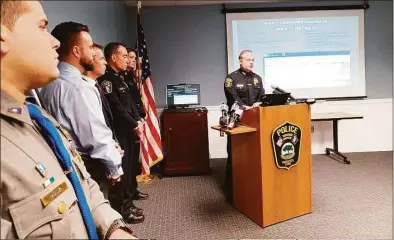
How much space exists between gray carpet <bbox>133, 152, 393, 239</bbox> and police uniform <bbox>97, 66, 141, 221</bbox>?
345 mm

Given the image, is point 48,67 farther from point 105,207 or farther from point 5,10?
point 105,207

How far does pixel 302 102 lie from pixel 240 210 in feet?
3.63

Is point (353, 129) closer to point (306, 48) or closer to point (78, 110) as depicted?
point (306, 48)

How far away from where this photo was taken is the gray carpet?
262 centimetres

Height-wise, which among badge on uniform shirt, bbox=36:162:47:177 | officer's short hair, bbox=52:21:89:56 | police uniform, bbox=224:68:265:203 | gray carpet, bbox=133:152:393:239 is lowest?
gray carpet, bbox=133:152:393:239

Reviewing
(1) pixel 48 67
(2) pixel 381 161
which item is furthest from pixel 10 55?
(2) pixel 381 161

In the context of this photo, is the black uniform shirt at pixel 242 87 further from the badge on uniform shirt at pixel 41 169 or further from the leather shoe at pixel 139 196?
the badge on uniform shirt at pixel 41 169

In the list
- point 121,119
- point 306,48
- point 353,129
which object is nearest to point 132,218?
point 121,119

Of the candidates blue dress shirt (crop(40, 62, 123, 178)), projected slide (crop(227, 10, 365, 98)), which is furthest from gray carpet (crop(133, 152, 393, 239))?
projected slide (crop(227, 10, 365, 98))

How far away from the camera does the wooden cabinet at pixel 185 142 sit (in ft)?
14.7

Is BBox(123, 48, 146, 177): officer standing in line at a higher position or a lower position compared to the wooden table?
higher

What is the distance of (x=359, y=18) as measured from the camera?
530cm

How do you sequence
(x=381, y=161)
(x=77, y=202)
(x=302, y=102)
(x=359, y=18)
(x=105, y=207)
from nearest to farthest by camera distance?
(x=77, y=202) < (x=105, y=207) < (x=302, y=102) < (x=381, y=161) < (x=359, y=18)

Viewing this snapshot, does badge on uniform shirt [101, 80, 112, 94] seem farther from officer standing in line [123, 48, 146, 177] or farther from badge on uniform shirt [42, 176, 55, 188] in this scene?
badge on uniform shirt [42, 176, 55, 188]
